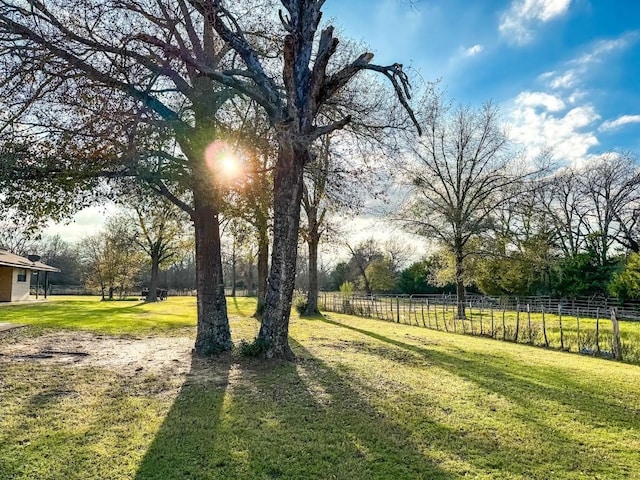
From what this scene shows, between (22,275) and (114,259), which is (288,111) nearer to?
(22,275)

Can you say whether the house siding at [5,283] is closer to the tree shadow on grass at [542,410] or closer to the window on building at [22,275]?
the window on building at [22,275]

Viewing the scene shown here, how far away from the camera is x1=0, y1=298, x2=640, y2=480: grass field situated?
3279 mm

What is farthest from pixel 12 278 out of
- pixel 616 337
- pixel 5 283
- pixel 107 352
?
pixel 616 337

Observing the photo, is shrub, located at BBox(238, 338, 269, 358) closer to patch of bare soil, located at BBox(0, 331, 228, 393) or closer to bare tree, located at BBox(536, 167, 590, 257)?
patch of bare soil, located at BBox(0, 331, 228, 393)

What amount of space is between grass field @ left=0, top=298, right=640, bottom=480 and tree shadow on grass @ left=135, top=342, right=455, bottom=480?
0.06 feet

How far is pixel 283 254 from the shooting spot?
23.2 ft

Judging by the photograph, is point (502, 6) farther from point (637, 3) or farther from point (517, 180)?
point (517, 180)

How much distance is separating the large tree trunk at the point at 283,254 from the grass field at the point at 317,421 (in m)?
0.51

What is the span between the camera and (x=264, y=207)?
10219mm

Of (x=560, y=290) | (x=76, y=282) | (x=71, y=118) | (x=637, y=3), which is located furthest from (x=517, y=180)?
(x=76, y=282)

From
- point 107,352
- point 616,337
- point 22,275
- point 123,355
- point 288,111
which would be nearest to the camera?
point 288,111

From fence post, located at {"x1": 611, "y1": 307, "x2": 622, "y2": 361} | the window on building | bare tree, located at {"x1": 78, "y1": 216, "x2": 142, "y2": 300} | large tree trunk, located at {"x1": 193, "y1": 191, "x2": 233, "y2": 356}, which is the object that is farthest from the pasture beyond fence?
the window on building

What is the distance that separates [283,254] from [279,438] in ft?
11.9

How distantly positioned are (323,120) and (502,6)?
4.66m
